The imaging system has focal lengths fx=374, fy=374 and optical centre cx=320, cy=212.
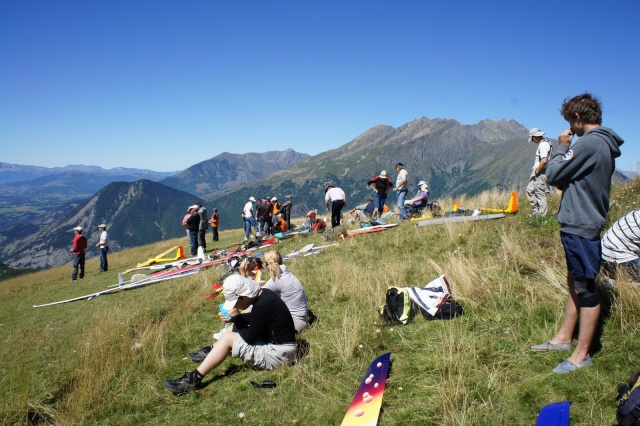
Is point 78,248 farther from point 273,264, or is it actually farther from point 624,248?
point 624,248

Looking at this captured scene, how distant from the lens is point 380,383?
11.7ft

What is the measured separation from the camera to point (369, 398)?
3.44m

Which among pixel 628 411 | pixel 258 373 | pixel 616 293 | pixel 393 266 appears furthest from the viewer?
pixel 393 266

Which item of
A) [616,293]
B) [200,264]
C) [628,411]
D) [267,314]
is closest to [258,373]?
[267,314]

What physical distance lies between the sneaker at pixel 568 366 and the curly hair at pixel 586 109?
6.66ft

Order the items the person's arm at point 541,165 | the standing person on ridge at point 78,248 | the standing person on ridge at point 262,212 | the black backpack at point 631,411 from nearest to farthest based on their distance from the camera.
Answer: the black backpack at point 631,411 < the person's arm at point 541,165 < the standing person on ridge at point 78,248 < the standing person on ridge at point 262,212

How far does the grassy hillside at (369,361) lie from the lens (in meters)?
3.17

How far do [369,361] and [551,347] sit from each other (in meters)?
1.83

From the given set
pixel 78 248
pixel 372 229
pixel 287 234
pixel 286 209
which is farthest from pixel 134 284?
pixel 286 209

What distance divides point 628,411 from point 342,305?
424 centimetres

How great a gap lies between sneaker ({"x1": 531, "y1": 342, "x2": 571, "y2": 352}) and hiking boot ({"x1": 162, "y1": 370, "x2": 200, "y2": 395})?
3648 millimetres

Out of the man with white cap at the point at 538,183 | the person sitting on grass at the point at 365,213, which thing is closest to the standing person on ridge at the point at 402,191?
the person sitting on grass at the point at 365,213

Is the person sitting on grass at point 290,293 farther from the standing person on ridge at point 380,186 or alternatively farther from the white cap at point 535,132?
the standing person on ridge at point 380,186

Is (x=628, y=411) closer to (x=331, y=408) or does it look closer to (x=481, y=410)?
(x=481, y=410)
